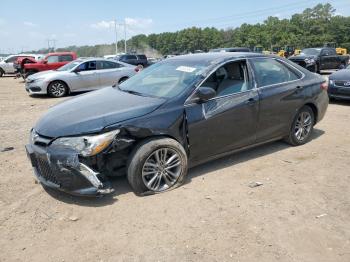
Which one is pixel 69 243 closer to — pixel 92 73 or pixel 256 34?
pixel 92 73

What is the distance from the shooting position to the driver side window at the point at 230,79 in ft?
15.7

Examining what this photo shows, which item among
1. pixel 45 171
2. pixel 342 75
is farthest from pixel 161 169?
pixel 342 75

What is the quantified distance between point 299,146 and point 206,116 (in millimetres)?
2396

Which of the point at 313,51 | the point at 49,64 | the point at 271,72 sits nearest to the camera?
the point at 271,72

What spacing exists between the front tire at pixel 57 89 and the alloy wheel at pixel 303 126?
973 cm

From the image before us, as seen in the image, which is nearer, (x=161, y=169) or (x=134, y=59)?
(x=161, y=169)

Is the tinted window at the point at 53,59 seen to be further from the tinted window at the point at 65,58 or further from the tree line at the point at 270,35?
the tree line at the point at 270,35

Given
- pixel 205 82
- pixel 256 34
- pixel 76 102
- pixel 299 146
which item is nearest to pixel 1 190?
pixel 76 102

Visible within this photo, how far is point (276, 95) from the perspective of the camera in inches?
209

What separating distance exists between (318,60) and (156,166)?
17.9 m

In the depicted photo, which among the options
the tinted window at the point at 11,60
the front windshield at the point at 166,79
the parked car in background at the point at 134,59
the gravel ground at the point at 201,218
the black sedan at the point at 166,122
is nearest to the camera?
the gravel ground at the point at 201,218

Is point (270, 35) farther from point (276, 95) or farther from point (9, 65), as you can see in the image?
point (276, 95)

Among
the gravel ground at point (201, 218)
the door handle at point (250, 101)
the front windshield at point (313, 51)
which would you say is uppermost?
the front windshield at point (313, 51)

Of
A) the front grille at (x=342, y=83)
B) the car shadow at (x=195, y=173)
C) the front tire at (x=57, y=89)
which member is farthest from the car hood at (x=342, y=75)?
the front tire at (x=57, y=89)
